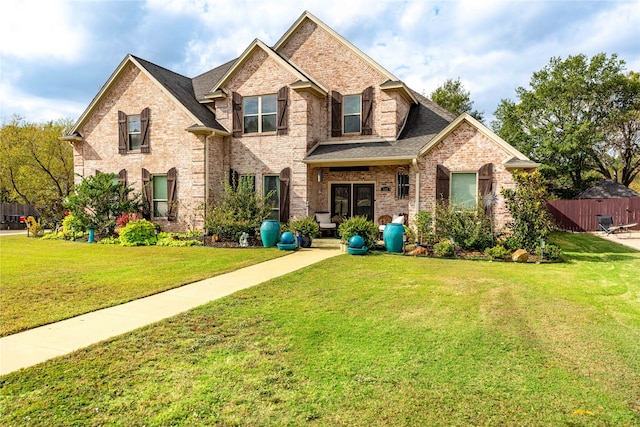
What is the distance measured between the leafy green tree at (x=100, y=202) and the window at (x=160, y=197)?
0.72 m

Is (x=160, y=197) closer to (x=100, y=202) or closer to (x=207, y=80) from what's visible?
(x=100, y=202)

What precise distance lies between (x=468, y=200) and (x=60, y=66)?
13.0m

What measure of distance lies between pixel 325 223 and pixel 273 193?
8.03ft

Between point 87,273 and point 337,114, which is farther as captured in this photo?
point 337,114

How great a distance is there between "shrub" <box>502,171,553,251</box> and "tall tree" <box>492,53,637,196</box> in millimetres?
19567

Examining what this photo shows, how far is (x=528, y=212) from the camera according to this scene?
1122 cm

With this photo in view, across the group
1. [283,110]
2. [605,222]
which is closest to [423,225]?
[283,110]

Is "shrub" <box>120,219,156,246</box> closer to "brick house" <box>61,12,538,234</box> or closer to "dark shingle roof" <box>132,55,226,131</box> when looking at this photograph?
"brick house" <box>61,12,538,234</box>

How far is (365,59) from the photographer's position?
52.1 ft

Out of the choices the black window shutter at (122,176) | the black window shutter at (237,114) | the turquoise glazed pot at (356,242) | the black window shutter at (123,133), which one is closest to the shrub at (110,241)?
the black window shutter at (122,176)

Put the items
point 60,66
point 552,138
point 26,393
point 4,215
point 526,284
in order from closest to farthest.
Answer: point 26,393, point 526,284, point 60,66, point 4,215, point 552,138

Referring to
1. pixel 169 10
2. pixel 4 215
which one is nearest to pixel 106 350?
pixel 169 10

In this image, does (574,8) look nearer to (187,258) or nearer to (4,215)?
(187,258)

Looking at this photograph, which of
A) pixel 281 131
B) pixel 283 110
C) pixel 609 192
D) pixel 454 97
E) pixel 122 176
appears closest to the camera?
pixel 283 110
